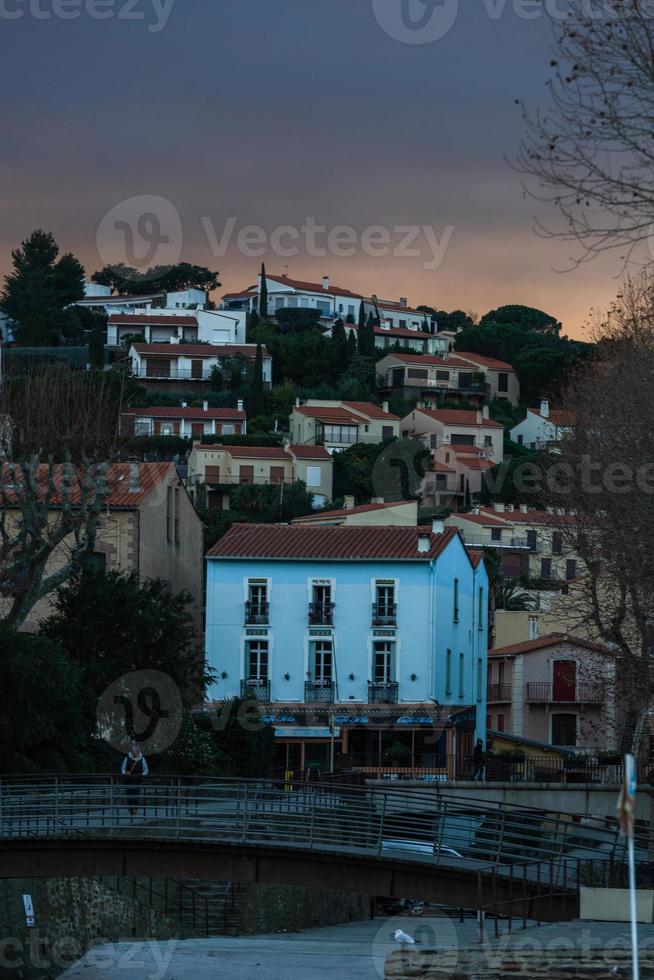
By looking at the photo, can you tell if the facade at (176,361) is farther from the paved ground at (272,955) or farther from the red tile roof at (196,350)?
the paved ground at (272,955)

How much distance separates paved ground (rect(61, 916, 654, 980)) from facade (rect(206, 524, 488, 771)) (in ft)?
45.4

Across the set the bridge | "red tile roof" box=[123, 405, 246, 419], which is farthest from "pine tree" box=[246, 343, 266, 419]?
the bridge

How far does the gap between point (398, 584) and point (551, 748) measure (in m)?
9.52

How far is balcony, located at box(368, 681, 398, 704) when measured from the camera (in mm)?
60062

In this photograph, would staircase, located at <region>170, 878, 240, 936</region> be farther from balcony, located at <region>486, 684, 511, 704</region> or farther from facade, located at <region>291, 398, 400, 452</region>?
facade, located at <region>291, 398, 400, 452</region>

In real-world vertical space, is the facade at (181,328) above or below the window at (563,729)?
above

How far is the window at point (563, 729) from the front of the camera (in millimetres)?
70938

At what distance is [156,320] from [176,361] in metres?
13.9

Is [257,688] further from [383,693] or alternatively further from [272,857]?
[272,857]

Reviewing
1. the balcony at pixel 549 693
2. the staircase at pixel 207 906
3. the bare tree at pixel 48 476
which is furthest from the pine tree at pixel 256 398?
the staircase at pixel 207 906

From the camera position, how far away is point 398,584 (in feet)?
201

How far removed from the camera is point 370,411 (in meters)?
142

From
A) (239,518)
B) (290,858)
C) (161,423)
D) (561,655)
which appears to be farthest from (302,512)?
(290,858)

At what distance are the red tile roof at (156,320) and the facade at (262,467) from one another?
3974cm
